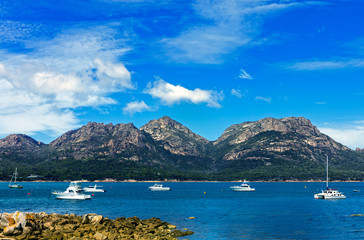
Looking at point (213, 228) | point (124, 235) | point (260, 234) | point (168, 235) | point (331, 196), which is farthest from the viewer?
point (331, 196)

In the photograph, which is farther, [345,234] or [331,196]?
[331,196]

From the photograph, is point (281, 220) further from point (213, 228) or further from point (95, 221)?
point (95, 221)

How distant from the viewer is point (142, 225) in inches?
2219

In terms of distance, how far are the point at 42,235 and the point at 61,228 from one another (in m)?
4.24

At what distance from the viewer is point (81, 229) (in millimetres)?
48125

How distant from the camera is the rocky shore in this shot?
43.4 meters

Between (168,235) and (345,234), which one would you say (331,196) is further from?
(168,235)

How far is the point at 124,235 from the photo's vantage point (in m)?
47.1

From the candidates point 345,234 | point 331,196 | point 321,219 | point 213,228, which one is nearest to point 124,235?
point 213,228

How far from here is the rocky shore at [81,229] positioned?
43406 millimetres

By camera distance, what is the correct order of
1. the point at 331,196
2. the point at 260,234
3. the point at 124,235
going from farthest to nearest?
1. the point at 331,196
2. the point at 260,234
3. the point at 124,235

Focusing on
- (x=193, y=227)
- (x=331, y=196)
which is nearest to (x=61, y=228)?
(x=193, y=227)

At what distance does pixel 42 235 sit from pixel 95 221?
32.4ft

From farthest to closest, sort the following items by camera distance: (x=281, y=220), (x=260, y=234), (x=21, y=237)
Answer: (x=281, y=220) → (x=260, y=234) → (x=21, y=237)
